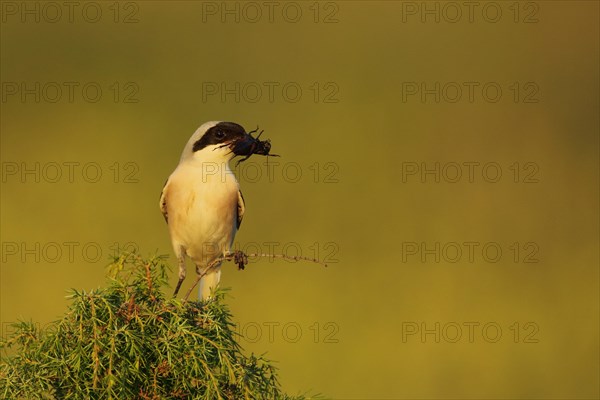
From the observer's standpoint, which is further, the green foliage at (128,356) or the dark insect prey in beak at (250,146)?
→ the dark insect prey in beak at (250,146)

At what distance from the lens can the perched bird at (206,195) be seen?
5027 mm

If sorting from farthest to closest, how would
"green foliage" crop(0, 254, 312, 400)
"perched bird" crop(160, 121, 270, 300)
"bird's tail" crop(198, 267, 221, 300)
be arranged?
"bird's tail" crop(198, 267, 221, 300) < "perched bird" crop(160, 121, 270, 300) < "green foliage" crop(0, 254, 312, 400)

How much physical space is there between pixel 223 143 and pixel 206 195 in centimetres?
37

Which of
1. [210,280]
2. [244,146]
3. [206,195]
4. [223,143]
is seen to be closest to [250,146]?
[244,146]

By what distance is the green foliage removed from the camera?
2713mm

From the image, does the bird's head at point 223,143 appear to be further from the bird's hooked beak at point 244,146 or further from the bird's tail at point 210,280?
the bird's tail at point 210,280

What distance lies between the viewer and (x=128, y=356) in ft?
9.05

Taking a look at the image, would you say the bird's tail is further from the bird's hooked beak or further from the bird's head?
the bird's hooked beak

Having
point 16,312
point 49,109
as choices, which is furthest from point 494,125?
point 16,312

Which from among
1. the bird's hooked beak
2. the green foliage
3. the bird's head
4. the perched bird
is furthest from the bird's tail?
the green foliage

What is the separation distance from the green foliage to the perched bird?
84.3 inches

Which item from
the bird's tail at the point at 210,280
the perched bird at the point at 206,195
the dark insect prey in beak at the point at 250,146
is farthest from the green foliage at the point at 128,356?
the bird's tail at the point at 210,280

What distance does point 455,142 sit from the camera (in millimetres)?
12062

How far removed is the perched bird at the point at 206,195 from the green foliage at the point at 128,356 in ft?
7.03
